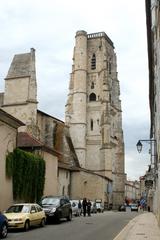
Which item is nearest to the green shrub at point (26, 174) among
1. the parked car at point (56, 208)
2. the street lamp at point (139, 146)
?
the parked car at point (56, 208)

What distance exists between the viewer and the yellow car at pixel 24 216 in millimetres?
21203

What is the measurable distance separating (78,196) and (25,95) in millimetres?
17246

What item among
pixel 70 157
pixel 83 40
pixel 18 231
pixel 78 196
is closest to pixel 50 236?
pixel 18 231

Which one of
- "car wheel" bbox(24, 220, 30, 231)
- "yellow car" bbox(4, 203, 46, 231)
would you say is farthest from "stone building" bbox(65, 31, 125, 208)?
"car wheel" bbox(24, 220, 30, 231)

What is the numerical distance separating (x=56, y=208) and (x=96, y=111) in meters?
55.6

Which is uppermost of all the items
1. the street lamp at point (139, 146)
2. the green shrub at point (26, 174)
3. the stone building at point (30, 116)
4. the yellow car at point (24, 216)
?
the stone building at point (30, 116)

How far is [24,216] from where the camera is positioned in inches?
850

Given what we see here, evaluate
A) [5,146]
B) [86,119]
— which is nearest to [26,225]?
[5,146]

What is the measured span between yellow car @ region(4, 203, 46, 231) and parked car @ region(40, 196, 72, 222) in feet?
6.98

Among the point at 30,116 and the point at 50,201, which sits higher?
the point at 30,116

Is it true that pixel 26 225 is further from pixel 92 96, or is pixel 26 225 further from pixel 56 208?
pixel 92 96

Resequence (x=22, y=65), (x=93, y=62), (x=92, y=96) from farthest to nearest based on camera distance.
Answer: (x=93, y=62)
(x=92, y=96)
(x=22, y=65)

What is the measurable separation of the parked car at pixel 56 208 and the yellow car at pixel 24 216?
213 centimetres

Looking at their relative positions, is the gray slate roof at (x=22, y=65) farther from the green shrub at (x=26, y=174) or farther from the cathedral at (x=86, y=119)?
the green shrub at (x=26, y=174)
